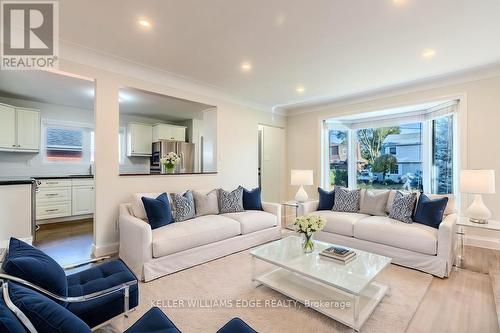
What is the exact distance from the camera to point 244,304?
7.25 ft

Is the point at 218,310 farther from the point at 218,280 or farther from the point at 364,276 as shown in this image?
the point at 364,276

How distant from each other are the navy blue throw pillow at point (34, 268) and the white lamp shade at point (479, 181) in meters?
4.15

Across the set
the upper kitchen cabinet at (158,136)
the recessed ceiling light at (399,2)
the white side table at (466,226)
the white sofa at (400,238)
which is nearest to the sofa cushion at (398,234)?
the white sofa at (400,238)

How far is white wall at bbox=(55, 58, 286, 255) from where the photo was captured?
10.8ft

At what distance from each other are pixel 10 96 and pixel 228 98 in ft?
13.9

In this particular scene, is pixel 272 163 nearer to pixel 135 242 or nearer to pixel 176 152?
pixel 176 152

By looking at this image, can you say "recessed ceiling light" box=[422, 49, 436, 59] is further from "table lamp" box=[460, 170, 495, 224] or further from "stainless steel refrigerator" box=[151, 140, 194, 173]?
"stainless steel refrigerator" box=[151, 140, 194, 173]

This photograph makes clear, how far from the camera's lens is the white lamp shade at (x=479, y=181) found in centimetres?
291

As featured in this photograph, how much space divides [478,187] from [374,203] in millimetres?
1210

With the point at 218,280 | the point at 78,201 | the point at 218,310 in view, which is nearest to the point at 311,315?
the point at 218,310

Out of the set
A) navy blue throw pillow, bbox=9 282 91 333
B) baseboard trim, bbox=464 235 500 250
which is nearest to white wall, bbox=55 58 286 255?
navy blue throw pillow, bbox=9 282 91 333

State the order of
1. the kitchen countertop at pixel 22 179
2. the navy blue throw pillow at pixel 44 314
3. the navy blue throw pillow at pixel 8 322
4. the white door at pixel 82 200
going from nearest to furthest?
the navy blue throw pillow at pixel 8 322 → the navy blue throw pillow at pixel 44 314 → the kitchen countertop at pixel 22 179 → the white door at pixel 82 200

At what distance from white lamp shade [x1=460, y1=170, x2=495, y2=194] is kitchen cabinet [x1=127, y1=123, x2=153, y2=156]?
6.35m

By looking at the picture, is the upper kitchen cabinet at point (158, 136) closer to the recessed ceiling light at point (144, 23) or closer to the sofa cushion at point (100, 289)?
the recessed ceiling light at point (144, 23)
